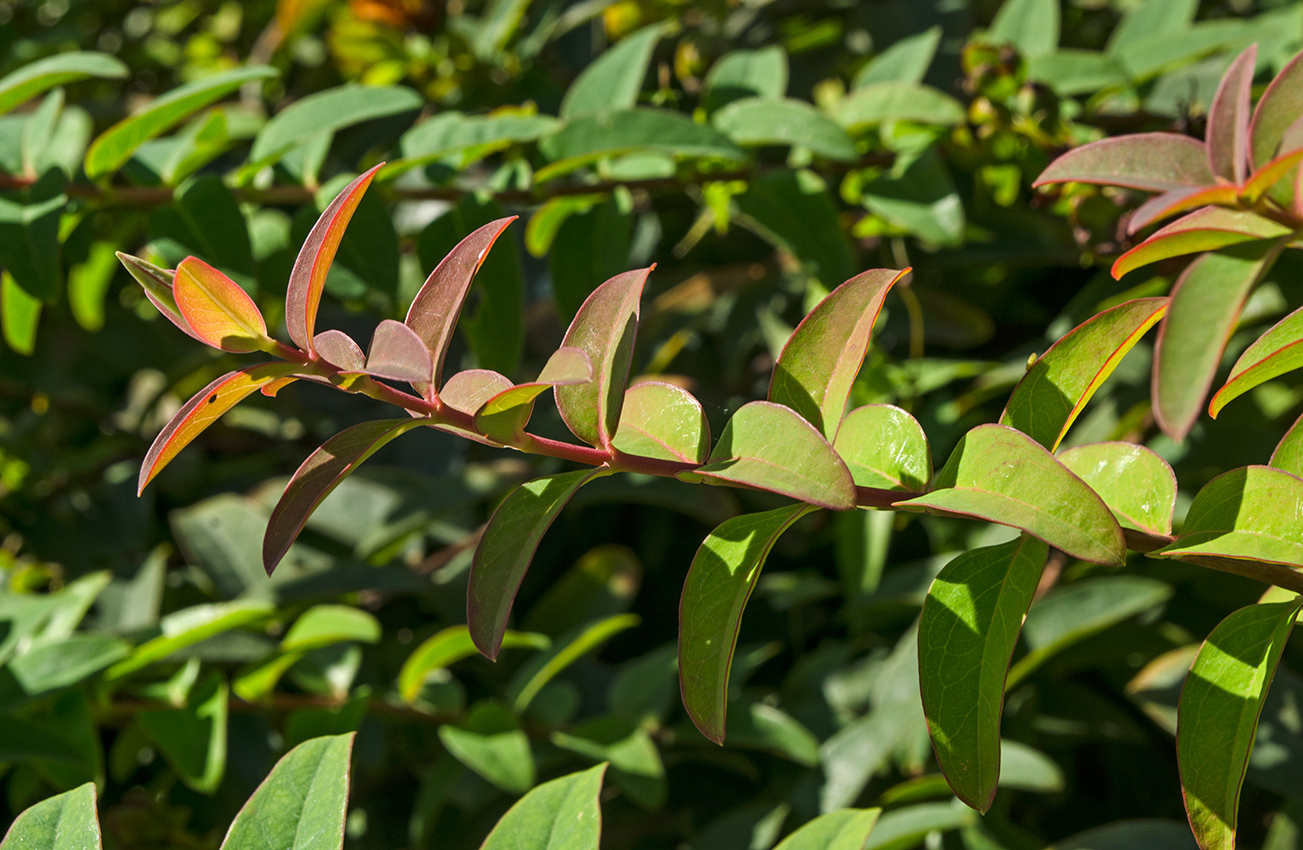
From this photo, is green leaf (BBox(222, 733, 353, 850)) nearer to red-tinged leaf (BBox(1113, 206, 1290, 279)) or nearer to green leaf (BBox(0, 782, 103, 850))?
green leaf (BBox(0, 782, 103, 850))

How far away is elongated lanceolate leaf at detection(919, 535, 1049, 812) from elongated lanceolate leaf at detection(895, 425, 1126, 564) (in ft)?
0.19

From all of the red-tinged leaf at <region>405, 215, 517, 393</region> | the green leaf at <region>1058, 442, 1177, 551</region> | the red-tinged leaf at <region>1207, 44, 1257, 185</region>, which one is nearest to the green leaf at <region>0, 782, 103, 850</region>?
the red-tinged leaf at <region>405, 215, 517, 393</region>

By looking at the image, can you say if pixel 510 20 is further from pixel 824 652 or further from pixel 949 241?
pixel 824 652

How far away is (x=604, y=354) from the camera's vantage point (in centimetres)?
47

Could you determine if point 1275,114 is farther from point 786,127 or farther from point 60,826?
point 60,826

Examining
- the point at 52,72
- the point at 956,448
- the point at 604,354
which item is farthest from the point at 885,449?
the point at 52,72

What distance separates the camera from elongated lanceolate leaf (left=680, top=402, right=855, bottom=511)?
0.41m

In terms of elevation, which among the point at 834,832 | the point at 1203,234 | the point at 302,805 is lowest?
the point at 834,832

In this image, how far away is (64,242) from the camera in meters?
0.93

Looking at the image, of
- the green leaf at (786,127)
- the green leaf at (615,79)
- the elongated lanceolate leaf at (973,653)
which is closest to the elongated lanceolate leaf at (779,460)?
the elongated lanceolate leaf at (973,653)

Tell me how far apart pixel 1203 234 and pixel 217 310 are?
1.45ft

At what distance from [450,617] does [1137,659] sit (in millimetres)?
697

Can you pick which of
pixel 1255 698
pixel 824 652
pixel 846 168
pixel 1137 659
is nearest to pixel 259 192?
pixel 846 168

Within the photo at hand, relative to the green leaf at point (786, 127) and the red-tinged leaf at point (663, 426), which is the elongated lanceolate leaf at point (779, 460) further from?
the green leaf at point (786, 127)
